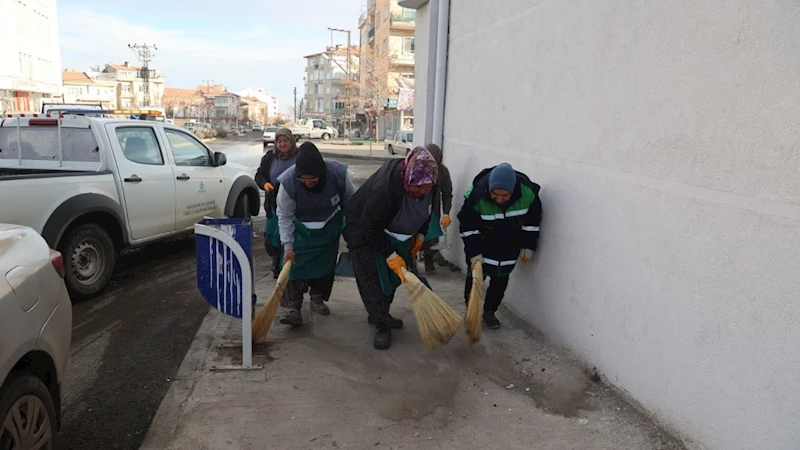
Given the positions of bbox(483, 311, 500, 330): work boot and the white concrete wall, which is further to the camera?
bbox(483, 311, 500, 330): work boot

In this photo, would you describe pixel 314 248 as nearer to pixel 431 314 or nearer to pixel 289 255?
pixel 289 255

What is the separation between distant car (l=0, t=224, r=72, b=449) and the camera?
2170 mm

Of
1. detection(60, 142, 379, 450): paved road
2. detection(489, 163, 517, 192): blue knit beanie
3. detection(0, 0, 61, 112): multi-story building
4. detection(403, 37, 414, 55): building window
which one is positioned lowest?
detection(60, 142, 379, 450): paved road

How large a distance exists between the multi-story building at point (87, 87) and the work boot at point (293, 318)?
91937mm

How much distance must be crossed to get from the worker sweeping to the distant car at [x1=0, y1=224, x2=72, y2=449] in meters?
2.84

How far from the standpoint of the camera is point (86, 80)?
3583 inches

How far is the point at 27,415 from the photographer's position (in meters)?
2.31

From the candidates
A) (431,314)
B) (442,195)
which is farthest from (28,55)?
(431,314)

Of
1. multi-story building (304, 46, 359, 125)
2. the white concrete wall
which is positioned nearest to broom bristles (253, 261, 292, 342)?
the white concrete wall

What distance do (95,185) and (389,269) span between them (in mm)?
3357

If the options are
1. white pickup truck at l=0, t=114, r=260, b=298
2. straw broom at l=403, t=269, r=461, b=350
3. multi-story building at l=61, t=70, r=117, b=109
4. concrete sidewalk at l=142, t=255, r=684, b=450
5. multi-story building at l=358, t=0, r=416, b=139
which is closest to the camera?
concrete sidewalk at l=142, t=255, r=684, b=450

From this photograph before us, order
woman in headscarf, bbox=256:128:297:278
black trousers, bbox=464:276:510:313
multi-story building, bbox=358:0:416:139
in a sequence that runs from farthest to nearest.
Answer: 1. multi-story building, bbox=358:0:416:139
2. woman in headscarf, bbox=256:128:297:278
3. black trousers, bbox=464:276:510:313

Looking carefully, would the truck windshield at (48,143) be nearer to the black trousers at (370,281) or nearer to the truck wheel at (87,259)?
the truck wheel at (87,259)

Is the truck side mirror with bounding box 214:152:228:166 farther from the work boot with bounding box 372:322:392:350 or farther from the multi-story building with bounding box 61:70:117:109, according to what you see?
the multi-story building with bounding box 61:70:117:109
